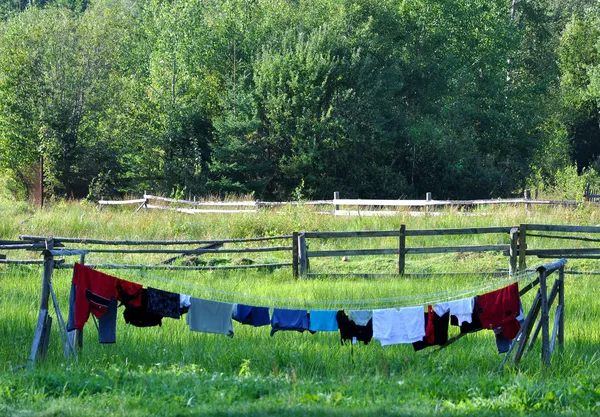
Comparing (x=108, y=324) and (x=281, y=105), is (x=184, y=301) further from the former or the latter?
(x=281, y=105)

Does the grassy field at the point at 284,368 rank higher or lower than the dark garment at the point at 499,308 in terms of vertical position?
lower

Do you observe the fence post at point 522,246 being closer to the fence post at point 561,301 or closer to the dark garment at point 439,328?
the fence post at point 561,301

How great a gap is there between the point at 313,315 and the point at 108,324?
8.54 ft

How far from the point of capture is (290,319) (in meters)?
9.80

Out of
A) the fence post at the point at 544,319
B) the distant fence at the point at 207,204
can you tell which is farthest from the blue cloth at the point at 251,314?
the distant fence at the point at 207,204

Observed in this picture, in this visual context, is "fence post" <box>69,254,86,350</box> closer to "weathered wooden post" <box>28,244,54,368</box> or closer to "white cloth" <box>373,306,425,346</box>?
"weathered wooden post" <box>28,244,54,368</box>

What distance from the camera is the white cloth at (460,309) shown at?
960 centimetres

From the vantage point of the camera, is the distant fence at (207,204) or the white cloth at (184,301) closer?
the white cloth at (184,301)

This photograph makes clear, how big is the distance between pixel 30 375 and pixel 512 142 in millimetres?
42362

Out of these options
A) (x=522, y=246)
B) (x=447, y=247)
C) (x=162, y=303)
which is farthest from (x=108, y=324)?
(x=522, y=246)

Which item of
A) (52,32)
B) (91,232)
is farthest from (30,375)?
(52,32)

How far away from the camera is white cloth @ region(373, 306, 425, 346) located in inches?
377

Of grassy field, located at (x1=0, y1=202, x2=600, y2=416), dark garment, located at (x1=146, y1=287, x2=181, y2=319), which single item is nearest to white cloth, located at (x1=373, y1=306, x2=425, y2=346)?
grassy field, located at (x1=0, y1=202, x2=600, y2=416)

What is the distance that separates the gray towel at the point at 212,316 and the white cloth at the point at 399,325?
1854mm
